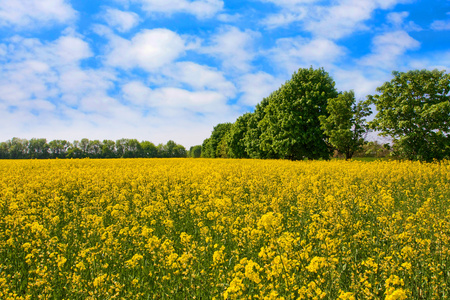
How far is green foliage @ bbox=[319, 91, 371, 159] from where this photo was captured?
96.4 ft

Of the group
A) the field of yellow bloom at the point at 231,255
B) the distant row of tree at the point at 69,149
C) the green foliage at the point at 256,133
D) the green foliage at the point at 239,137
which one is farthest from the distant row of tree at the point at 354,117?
the distant row of tree at the point at 69,149

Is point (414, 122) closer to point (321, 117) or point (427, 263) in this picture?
point (321, 117)

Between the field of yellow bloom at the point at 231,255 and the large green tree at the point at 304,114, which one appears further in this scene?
the large green tree at the point at 304,114

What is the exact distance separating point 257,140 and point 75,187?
121ft

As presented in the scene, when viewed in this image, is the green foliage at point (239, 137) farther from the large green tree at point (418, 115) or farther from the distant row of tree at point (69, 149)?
the distant row of tree at point (69, 149)

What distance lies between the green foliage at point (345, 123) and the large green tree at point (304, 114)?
6.48ft

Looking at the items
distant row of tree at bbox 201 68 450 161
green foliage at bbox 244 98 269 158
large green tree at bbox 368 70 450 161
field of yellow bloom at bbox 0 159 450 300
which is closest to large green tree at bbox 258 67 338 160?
distant row of tree at bbox 201 68 450 161

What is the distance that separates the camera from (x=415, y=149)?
1046 inches

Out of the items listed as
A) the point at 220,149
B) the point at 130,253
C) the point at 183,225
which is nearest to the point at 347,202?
the point at 183,225

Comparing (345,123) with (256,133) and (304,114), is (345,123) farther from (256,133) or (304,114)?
(256,133)

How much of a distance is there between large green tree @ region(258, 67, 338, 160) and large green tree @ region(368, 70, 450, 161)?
709 centimetres

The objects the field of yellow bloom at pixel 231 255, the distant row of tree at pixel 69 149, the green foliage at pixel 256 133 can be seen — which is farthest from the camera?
the distant row of tree at pixel 69 149

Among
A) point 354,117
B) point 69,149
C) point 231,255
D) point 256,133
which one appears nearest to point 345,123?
point 354,117

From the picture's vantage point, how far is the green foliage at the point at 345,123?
2938 centimetres
